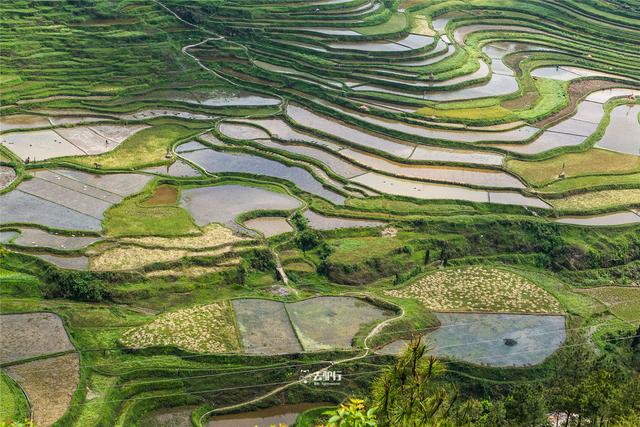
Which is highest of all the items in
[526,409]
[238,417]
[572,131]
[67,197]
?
[572,131]

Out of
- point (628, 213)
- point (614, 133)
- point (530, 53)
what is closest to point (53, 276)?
point (628, 213)

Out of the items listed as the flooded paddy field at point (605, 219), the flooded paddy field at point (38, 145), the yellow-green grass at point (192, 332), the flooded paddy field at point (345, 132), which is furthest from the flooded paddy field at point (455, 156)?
the yellow-green grass at point (192, 332)

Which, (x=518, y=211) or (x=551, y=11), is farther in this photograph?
(x=551, y=11)

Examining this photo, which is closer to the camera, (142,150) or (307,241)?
(307,241)

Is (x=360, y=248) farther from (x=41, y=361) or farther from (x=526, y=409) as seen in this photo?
(x=41, y=361)

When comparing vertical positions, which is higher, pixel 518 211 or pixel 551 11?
pixel 551 11

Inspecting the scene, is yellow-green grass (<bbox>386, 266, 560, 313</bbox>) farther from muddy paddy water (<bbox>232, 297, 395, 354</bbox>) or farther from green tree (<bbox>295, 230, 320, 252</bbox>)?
green tree (<bbox>295, 230, 320, 252</bbox>)

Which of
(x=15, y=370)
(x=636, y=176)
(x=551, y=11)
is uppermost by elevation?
(x=551, y=11)

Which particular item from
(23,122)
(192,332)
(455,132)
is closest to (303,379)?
(192,332)

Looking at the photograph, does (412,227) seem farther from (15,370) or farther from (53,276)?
(15,370)
